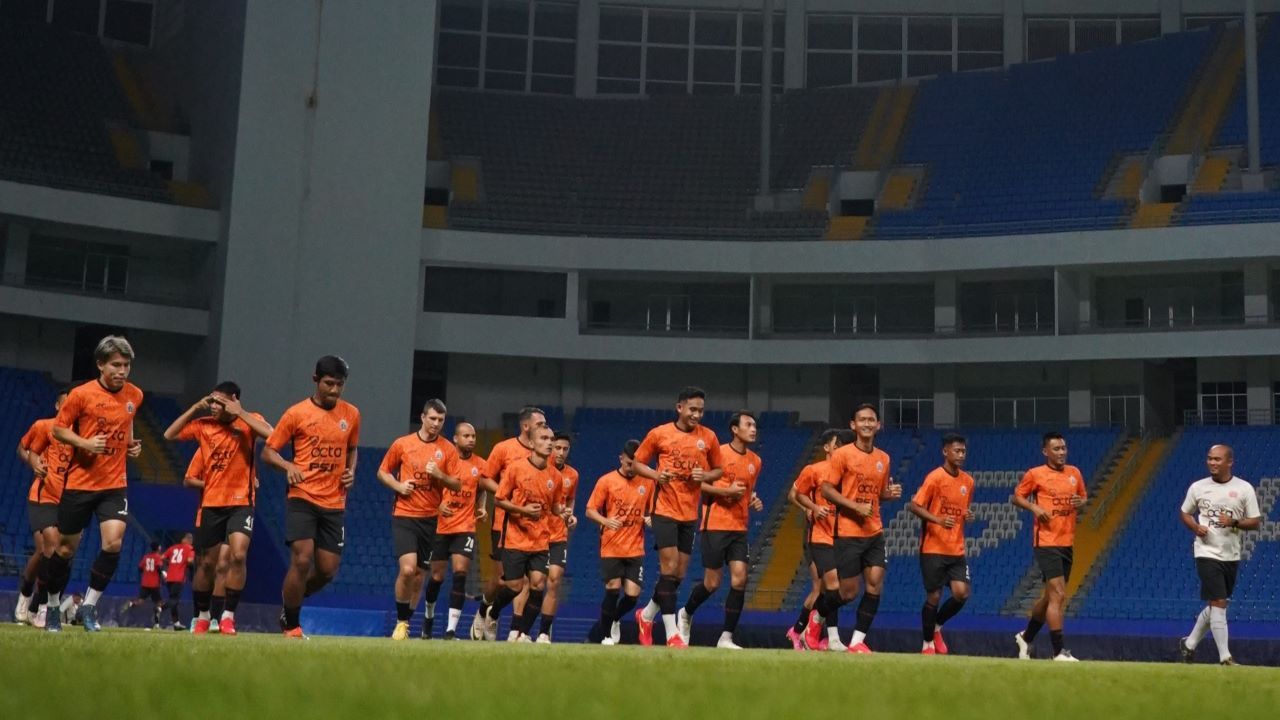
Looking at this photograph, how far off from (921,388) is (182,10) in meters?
27.5

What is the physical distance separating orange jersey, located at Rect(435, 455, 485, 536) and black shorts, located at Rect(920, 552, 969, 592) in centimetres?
560

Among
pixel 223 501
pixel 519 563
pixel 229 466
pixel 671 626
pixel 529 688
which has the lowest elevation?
pixel 671 626

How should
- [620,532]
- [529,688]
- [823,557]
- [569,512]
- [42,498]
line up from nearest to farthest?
1. [529,688]
2. [42,498]
3. [620,532]
4. [823,557]
5. [569,512]

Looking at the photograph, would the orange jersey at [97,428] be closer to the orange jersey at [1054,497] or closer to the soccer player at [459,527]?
the soccer player at [459,527]

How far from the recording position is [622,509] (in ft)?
61.4

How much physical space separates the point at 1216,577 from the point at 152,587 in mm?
20688

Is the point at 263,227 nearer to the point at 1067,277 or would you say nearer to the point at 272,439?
the point at 1067,277

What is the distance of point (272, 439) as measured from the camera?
14.2 metres

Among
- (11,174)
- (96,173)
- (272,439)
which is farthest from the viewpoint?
(96,173)

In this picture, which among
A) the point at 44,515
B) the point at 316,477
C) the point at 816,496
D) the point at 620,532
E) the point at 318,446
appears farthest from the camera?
the point at 816,496

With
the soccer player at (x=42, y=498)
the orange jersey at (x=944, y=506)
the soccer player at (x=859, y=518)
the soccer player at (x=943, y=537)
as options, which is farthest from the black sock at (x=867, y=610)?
the soccer player at (x=42, y=498)

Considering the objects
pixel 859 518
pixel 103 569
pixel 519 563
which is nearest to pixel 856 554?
pixel 859 518

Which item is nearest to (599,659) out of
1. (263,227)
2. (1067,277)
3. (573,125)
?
(263,227)

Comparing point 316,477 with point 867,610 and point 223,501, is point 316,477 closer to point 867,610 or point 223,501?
point 223,501
